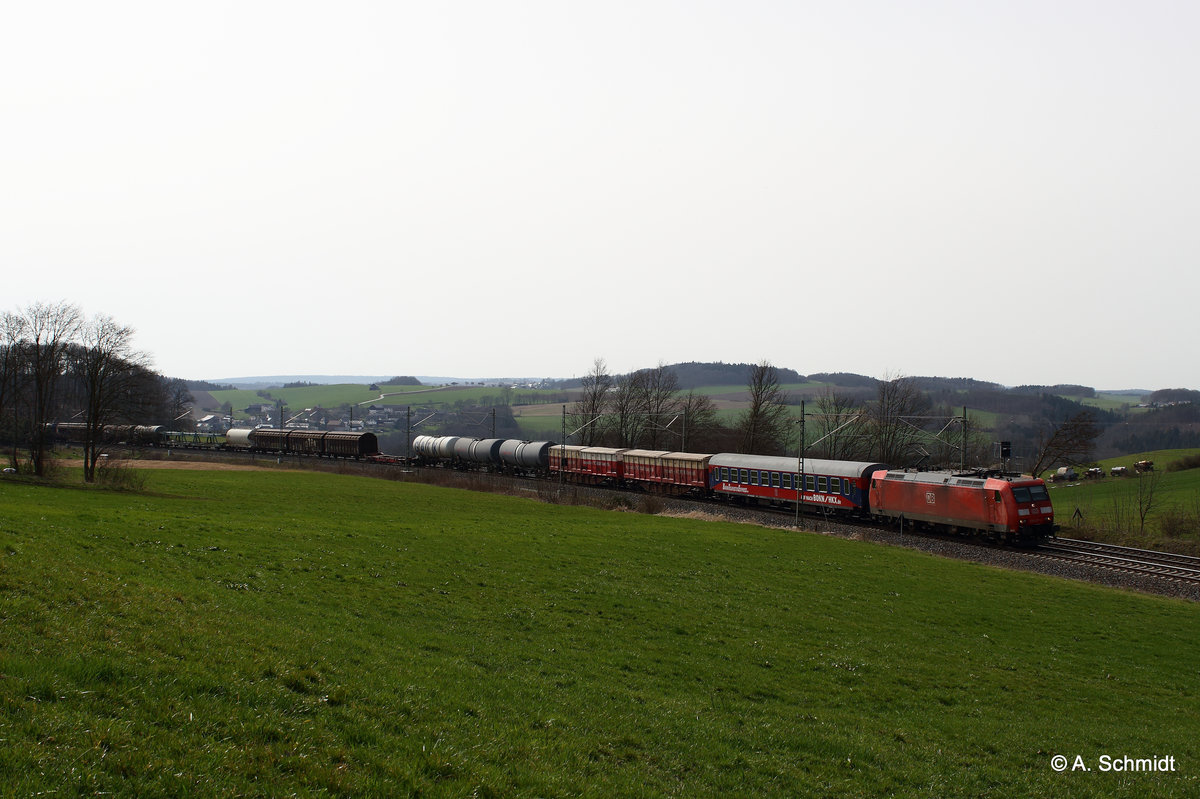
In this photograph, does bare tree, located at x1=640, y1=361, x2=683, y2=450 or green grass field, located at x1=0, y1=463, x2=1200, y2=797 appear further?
bare tree, located at x1=640, y1=361, x2=683, y2=450

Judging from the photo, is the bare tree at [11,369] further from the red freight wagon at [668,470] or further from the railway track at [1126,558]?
the railway track at [1126,558]

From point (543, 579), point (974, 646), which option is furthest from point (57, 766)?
point (974, 646)

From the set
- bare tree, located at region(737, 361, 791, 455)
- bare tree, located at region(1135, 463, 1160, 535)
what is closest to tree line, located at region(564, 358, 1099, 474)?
bare tree, located at region(737, 361, 791, 455)

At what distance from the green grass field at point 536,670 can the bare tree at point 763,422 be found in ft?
181

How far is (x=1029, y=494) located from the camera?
3859cm

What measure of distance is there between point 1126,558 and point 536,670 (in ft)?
117

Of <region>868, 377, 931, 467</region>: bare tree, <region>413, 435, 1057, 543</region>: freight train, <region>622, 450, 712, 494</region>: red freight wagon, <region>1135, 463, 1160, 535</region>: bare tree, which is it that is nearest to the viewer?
<region>413, 435, 1057, 543</region>: freight train

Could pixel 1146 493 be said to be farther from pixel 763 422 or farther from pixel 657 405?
pixel 657 405

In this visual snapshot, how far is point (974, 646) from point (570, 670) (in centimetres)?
1187

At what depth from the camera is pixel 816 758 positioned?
436 inches

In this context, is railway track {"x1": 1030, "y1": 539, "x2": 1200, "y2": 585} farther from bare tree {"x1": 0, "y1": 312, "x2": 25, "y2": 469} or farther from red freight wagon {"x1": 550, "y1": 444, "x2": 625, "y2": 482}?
bare tree {"x1": 0, "y1": 312, "x2": 25, "y2": 469}

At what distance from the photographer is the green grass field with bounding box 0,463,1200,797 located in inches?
328

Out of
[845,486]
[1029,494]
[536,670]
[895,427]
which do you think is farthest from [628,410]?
[536,670]

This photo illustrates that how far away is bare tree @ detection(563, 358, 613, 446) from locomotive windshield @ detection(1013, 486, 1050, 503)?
56.7 m
